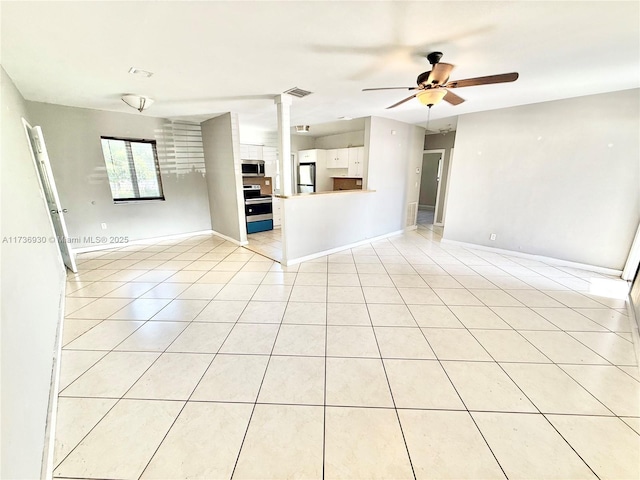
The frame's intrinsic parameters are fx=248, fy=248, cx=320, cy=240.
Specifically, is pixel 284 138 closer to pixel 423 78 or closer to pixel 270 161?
pixel 423 78

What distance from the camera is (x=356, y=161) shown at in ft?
20.5

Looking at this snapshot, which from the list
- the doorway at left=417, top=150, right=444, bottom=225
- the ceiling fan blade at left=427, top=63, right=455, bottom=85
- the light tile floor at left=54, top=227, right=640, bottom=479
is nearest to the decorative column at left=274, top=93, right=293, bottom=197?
the light tile floor at left=54, top=227, right=640, bottom=479

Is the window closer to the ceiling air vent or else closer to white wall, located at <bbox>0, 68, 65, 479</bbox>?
white wall, located at <bbox>0, 68, 65, 479</bbox>

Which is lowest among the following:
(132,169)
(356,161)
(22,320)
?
(22,320)

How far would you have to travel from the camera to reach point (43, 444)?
1.28 meters

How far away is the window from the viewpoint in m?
4.65

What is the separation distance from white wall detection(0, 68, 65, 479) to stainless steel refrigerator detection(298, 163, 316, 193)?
17.8 feet

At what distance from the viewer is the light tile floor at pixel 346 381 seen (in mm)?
1282

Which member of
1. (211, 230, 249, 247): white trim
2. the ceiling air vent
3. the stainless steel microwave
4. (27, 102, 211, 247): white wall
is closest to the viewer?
the ceiling air vent

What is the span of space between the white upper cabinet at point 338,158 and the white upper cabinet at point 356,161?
146 millimetres

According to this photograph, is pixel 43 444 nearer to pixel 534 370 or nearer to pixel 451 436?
pixel 451 436

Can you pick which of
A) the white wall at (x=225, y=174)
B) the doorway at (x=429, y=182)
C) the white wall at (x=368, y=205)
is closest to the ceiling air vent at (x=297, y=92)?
the white wall at (x=368, y=205)

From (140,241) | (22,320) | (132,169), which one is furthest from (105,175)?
(22,320)

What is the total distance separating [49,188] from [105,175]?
1250 millimetres
